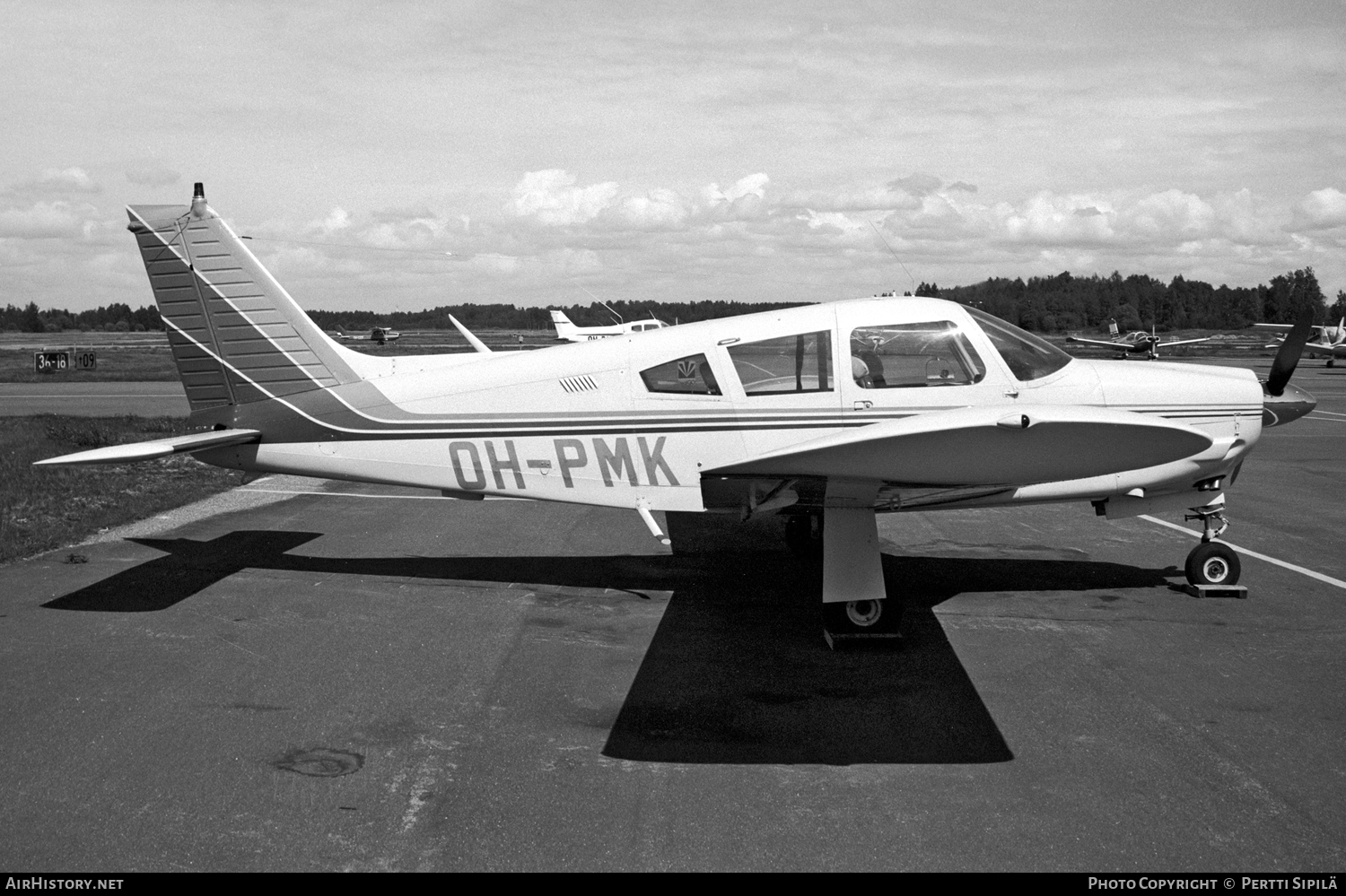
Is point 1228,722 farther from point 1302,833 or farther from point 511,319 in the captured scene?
point 511,319

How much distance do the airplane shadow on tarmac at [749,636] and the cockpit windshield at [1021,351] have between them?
203cm

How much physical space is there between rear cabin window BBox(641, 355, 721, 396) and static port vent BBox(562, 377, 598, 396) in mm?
462

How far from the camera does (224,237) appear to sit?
28.1ft

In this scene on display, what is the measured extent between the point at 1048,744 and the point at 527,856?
115 inches

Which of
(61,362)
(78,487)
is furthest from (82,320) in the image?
(78,487)

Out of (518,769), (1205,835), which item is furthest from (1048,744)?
(518,769)

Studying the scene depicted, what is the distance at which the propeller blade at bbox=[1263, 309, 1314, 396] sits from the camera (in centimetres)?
800

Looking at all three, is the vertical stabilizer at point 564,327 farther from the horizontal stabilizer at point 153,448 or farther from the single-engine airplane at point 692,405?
the horizontal stabilizer at point 153,448

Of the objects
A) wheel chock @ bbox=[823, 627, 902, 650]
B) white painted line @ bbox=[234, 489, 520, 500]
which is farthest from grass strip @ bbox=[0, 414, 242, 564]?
wheel chock @ bbox=[823, 627, 902, 650]

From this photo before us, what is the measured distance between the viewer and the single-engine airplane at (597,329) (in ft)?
113

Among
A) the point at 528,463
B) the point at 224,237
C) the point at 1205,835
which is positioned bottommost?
the point at 1205,835

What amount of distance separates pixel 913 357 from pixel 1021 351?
0.87 meters

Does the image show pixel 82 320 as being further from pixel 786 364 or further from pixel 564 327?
pixel 786 364

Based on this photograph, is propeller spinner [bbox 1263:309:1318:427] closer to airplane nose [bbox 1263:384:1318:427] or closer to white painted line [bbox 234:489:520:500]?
airplane nose [bbox 1263:384:1318:427]
